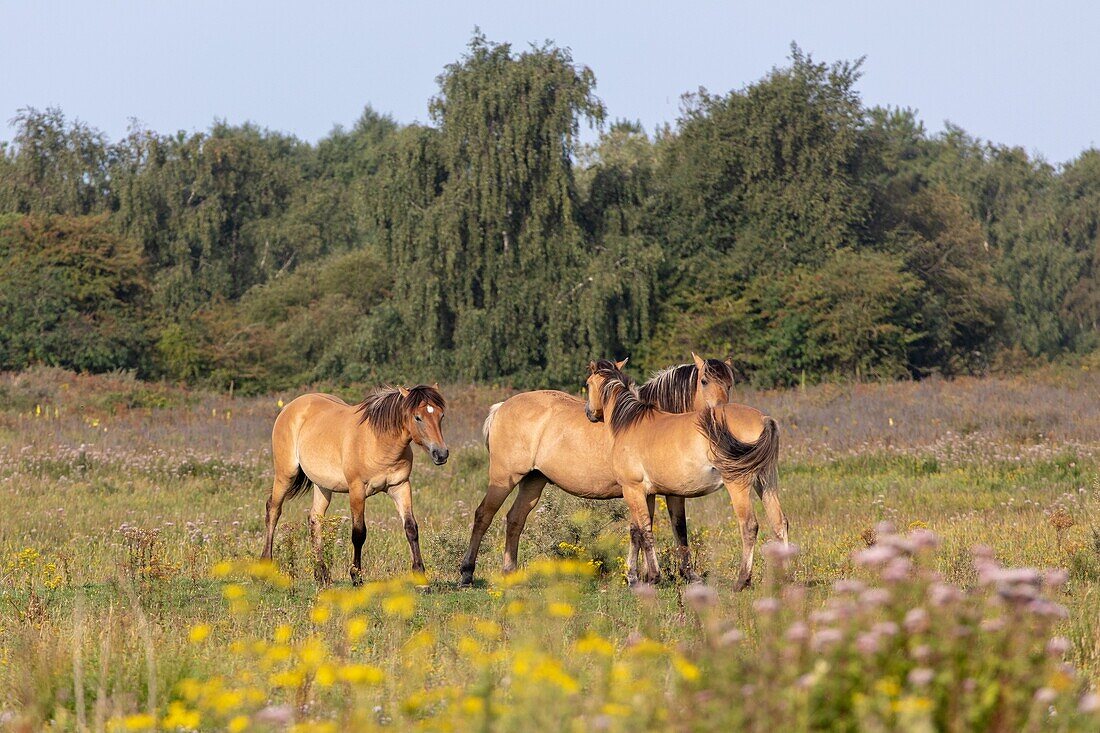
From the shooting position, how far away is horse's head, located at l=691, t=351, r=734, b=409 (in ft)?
36.3

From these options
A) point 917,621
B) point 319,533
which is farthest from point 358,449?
point 917,621

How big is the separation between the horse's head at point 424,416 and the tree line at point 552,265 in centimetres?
2915

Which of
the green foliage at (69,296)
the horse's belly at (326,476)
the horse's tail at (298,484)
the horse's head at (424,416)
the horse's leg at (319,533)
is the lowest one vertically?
the horse's leg at (319,533)

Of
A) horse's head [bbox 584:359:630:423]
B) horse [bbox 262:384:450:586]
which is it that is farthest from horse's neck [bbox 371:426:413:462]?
horse's head [bbox 584:359:630:423]

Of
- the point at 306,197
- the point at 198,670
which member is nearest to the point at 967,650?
the point at 198,670

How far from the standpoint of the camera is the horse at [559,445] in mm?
11320

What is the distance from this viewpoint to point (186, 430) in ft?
88.5

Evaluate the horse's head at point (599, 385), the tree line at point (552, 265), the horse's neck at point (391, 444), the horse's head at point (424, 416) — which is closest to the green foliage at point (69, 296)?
the tree line at point (552, 265)

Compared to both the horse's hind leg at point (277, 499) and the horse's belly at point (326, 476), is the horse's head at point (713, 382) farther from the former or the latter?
the horse's hind leg at point (277, 499)

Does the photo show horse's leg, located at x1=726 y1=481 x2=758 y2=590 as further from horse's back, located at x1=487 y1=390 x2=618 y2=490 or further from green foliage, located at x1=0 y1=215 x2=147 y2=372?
green foliage, located at x1=0 y1=215 x2=147 y2=372

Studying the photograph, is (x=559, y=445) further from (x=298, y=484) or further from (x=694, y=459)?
(x=298, y=484)

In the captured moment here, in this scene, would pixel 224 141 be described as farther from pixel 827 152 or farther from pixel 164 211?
pixel 827 152

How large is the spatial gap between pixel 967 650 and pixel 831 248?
42.3 m

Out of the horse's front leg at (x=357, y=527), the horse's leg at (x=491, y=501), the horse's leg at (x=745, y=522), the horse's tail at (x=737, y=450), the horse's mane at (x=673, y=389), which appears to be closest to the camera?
the horse's tail at (x=737, y=450)
